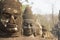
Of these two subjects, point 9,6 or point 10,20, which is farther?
point 9,6

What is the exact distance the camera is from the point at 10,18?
9.19 metres

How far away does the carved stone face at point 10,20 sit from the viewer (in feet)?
29.9

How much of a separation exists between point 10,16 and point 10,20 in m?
0.17

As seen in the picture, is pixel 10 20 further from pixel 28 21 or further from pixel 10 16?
pixel 28 21

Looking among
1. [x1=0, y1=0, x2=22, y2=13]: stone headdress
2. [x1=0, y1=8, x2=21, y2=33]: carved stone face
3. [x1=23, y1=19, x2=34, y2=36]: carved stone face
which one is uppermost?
[x1=0, y1=0, x2=22, y2=13]: stone headdress

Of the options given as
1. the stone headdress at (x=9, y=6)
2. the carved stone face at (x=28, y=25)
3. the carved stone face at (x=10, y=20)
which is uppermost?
the stone headdress at (x=9, y=6)

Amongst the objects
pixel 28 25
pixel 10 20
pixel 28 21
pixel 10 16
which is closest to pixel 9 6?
pixel 10 16

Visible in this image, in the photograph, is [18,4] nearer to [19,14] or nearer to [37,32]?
[19,14]

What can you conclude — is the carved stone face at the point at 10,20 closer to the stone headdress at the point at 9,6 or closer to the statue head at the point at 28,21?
the stone headdress at the point at 9,6

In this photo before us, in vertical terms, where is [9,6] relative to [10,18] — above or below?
above

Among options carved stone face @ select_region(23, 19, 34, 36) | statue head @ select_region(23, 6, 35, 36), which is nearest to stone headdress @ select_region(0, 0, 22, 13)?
carved stone face @ select_region(23, 19, 34, 36)

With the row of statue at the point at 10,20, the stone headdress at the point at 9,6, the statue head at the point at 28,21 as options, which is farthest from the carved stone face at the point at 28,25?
the stone headdress at the point at 9,6

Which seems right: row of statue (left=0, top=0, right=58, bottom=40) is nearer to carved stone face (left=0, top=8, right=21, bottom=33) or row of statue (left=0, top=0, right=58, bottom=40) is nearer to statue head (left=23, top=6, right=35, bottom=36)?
carved stone face (left=0, top=8, right=21, bottom=33)

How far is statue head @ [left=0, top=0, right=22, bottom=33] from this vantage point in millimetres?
9133
